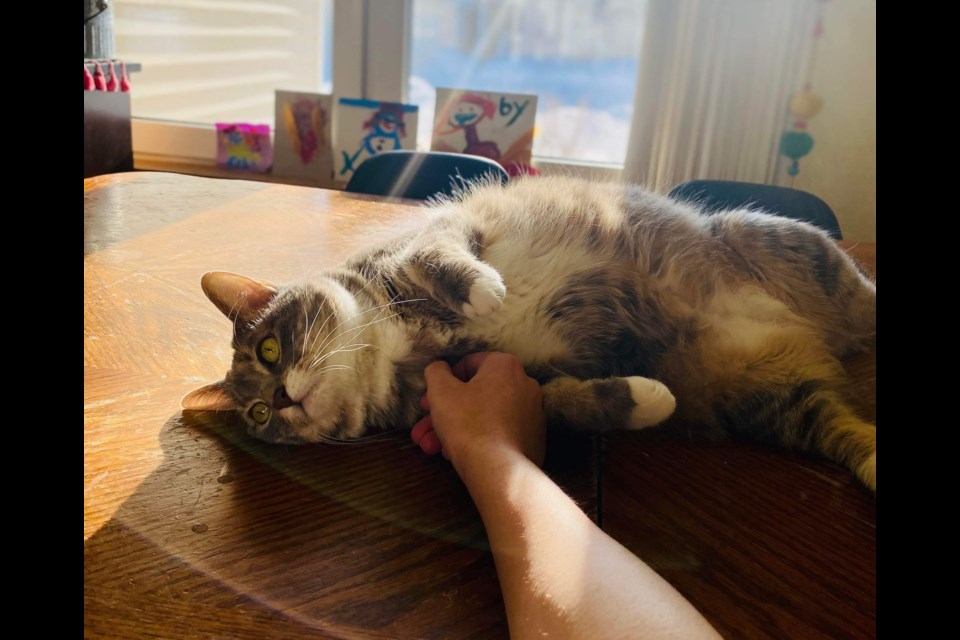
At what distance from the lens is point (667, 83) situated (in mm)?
3221

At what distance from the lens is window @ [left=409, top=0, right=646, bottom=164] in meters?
3.43

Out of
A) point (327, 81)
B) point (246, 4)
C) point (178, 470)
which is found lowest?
point (178, 470)

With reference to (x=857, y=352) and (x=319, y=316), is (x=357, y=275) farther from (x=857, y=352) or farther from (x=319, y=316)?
(x=857, y=352)

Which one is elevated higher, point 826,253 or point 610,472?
point 826,253

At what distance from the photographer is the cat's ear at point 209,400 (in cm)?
98

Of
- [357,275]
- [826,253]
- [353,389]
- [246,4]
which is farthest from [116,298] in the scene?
[246,4]

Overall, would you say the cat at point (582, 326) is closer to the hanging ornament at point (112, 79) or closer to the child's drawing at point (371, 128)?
the child's drawing at point (371, 128)

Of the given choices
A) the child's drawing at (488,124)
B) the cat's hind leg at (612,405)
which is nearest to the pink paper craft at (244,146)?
the child's drawing at (488,124)

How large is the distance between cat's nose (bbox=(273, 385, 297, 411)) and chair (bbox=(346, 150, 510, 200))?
1.52 meters

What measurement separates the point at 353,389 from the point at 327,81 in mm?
3220

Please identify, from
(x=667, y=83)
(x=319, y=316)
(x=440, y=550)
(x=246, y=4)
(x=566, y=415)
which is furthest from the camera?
(x=246, y=4)

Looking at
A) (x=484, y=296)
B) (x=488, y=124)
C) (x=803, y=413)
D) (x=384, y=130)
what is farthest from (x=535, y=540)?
(x=384, y=130)

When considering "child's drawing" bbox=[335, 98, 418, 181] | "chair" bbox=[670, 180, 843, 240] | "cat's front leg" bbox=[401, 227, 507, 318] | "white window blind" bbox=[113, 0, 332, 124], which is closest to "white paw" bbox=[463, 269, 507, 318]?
"cat's front leg" bbox=[401, 227, 507, 318]

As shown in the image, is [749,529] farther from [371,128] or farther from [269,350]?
[371,128]
